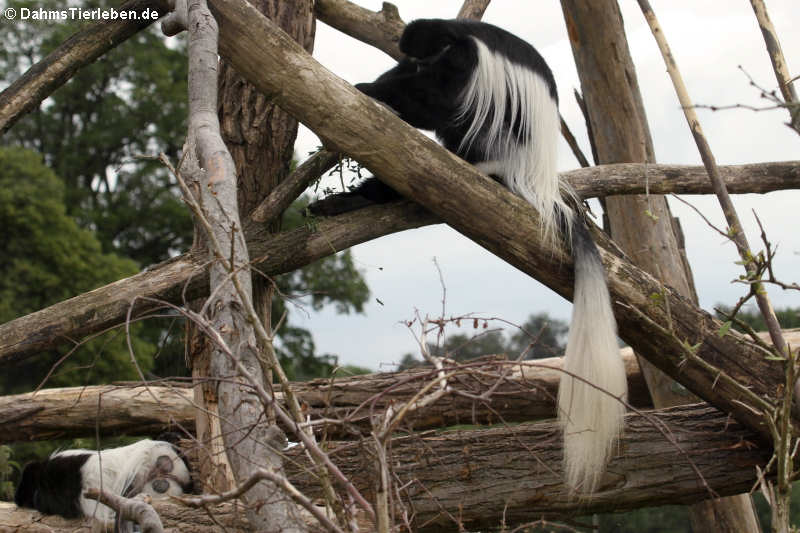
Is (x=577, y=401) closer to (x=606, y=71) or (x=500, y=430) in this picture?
(x=500, y=430)

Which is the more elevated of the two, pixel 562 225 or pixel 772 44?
pixel 772 44

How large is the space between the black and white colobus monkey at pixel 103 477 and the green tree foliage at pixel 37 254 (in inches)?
261

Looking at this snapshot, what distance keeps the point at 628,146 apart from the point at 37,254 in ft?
26.8

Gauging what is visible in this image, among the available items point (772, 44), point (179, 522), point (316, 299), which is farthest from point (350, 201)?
point (316, 299)

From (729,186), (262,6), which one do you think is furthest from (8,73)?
(729,186)

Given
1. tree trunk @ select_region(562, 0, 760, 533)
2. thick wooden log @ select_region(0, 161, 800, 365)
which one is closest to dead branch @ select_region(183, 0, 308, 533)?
thick wooden log @ select_region(0, 161, 800, 365)

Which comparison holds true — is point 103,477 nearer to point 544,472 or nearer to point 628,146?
point 544,472

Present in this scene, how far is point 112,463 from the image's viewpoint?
297cm

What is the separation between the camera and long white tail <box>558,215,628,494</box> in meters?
2.17

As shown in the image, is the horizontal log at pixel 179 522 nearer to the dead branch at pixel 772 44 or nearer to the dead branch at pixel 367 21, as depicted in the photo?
the dead branch at pixel 772 44

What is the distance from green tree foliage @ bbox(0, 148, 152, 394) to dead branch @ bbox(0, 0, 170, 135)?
7.16 m

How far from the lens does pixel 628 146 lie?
3.69 m

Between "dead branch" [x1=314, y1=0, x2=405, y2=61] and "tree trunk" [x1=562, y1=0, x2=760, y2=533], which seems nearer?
"dead branch" [x1=314, y1=0, x2=405, y2=61]

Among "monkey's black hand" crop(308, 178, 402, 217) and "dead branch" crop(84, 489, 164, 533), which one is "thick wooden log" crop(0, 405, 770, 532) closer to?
"monkey's black hand" crop(308, 178, 402, 217)
